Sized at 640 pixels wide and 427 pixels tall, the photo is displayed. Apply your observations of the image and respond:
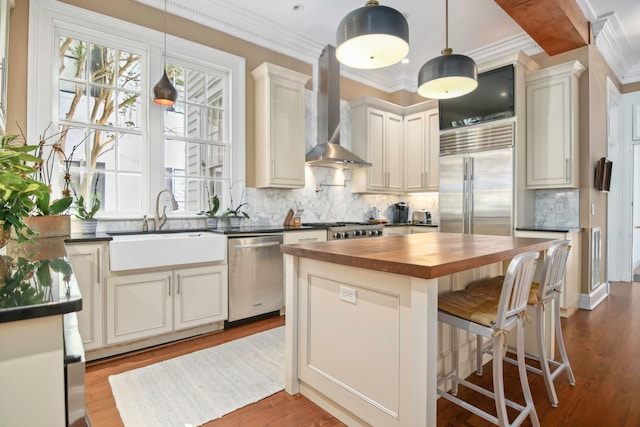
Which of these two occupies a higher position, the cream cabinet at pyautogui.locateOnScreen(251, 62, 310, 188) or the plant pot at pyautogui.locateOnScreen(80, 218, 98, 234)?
the cream cabinet at pyautogui.locateOnScreen(251, 62, 310, 188)

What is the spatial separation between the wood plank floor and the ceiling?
328 cm

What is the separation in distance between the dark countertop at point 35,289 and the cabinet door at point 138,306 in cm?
158

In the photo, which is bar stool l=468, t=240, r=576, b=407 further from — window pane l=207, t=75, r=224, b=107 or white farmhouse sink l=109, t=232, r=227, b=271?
window pane l=207, t=75, r=224, b=107

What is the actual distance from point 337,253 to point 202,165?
2642 mm

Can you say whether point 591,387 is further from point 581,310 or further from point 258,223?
point 258,223

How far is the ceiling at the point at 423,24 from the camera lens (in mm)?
3723

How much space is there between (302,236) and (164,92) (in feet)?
6.36

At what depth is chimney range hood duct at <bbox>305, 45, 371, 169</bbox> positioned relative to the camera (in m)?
4.49

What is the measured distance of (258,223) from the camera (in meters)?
4.14

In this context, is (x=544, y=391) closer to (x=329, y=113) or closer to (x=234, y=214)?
(x=234, y=214)

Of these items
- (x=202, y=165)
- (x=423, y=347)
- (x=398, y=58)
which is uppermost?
(x=398, y=58)

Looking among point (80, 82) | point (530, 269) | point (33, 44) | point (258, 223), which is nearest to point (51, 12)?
point (33, 44)

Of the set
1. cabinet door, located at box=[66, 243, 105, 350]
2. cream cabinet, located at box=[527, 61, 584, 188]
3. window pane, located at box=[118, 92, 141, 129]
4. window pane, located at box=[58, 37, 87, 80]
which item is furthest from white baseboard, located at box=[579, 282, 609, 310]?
window pane, located at box=[58, 37, 87, 80]

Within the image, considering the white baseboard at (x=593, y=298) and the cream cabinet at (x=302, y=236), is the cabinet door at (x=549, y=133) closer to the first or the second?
the white baseboard at (x=593, y=298)
